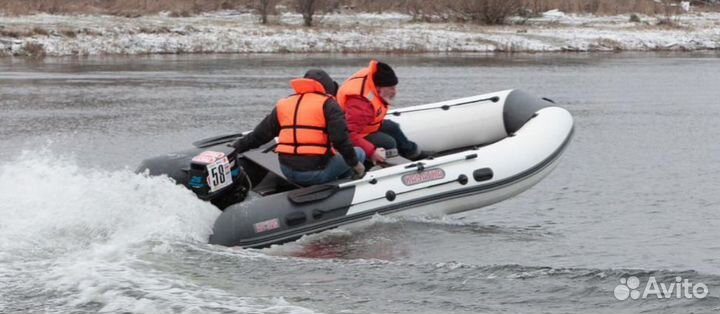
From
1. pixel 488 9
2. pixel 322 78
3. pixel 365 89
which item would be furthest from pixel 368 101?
pixel 488 9

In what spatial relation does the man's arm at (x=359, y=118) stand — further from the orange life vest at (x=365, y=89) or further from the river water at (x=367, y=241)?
the river water at (x=367, y=241)

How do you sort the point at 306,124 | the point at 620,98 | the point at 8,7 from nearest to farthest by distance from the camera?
the point at 306,124 < the point at 620,98 < the point at 8,7

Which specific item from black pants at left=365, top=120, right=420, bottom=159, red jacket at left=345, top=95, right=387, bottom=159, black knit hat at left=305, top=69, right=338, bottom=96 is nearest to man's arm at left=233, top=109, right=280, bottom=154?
black knit hat at left=305, top=69, right=338, bottom=96

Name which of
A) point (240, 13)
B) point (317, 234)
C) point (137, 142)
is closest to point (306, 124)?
point (317, 234)

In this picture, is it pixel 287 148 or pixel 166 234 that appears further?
pixel 287 148

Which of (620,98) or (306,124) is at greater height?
(306,124)

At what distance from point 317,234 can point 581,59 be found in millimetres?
23985

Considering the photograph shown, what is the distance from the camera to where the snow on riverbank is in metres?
32.5

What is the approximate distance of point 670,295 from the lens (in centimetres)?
684

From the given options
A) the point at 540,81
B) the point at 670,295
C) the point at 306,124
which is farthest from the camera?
the point at 540,81

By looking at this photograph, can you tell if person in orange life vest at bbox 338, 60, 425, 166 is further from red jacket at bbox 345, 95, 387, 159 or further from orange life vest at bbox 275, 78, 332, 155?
orange life vest at bbox 275, 78, 332, 155

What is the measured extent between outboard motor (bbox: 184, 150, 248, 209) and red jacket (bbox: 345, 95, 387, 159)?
1.25m

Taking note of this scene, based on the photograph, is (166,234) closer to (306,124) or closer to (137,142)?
(306,124)

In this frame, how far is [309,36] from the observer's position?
114ft
